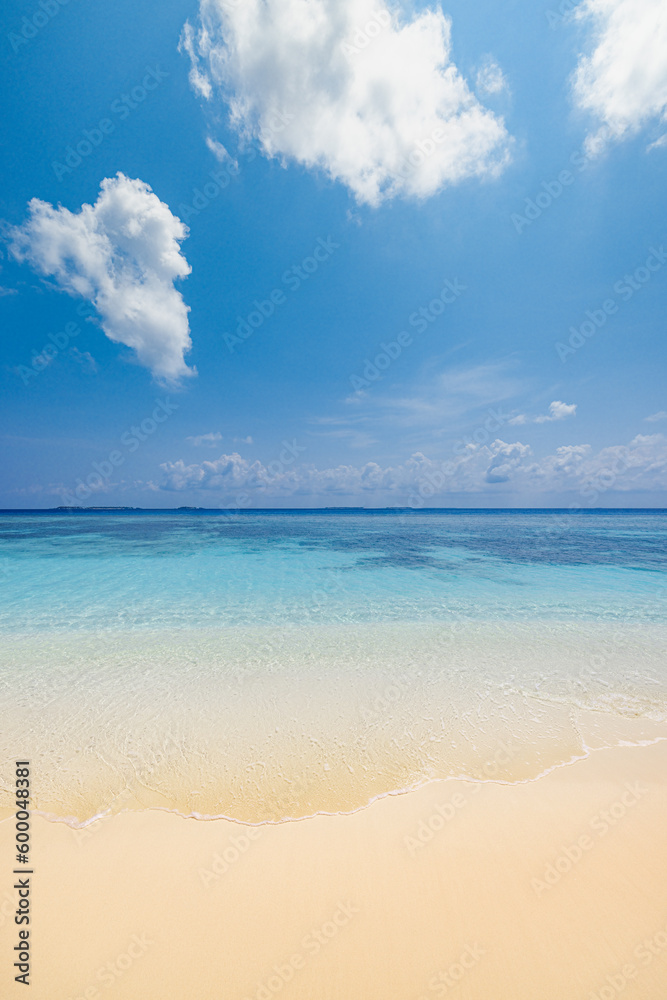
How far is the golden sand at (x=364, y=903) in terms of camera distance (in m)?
2.25

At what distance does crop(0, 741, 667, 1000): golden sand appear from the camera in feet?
7.38

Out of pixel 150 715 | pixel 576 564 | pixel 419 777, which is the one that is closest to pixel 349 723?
pixel 419 777

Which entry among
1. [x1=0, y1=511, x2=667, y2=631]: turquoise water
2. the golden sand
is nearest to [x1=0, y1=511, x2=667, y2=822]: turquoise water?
[x1=0, y1=511, x2=667, y2=631]: turquoise water

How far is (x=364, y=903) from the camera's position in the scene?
8.87ft

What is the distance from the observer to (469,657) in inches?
Answer: 280

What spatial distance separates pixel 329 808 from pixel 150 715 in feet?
10.3

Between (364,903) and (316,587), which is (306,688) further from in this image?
(316,587)

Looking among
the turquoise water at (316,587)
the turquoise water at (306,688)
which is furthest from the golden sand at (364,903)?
the turquoise water at (316,587)

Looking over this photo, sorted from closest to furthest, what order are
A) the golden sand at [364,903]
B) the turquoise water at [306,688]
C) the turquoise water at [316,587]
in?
the golden sand at [364,903] < the turquoise water at [306,688] < the turquoise water at [316,587]

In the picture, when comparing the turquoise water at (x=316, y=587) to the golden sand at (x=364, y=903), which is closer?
the golden sand at (x=364, y=903)

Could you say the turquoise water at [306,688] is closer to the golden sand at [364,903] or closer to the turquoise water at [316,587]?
the turquoise water at [316,587]

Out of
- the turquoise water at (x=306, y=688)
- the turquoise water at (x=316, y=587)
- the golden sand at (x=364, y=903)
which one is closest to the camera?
the golden sand at (x=364, y=903)

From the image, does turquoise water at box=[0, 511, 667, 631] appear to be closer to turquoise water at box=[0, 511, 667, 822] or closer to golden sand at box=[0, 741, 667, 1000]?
turquoise water at box=[0, 511, 667, 822]

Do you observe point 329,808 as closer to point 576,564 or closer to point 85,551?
point 576,564
